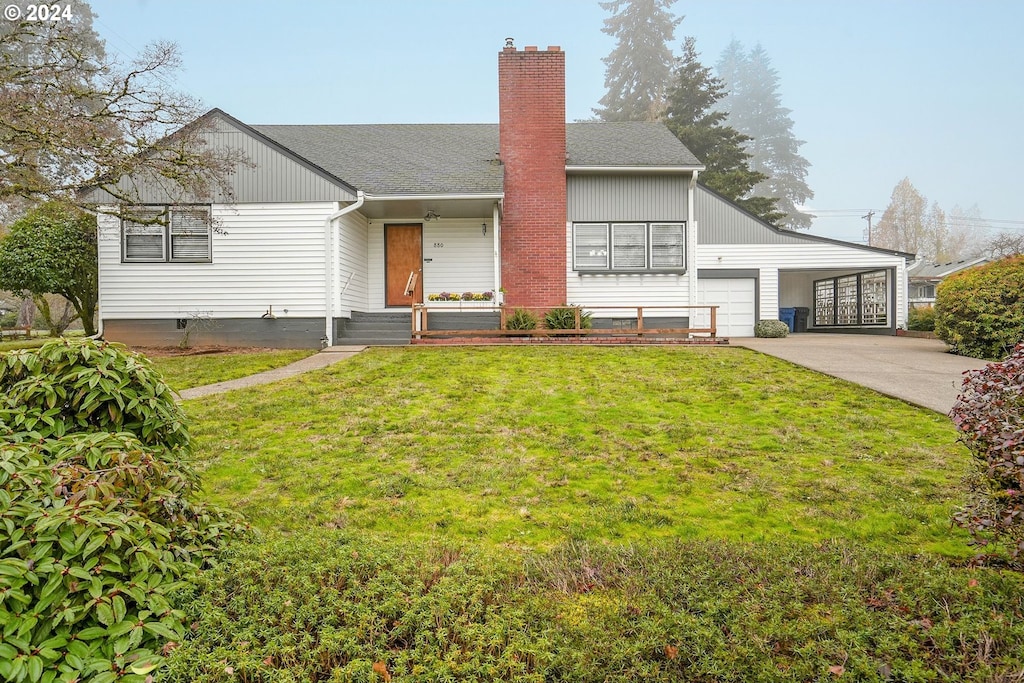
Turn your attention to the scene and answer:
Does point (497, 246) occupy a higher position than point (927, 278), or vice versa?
point (927, 278)

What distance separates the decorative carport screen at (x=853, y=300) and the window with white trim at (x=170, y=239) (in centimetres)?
2161

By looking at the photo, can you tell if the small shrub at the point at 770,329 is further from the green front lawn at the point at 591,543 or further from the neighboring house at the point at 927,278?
the neighboring house at the point at 927,278

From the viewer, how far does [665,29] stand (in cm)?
4331

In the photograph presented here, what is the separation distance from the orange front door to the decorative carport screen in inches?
657

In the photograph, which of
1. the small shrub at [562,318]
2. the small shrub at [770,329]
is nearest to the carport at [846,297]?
the small shrub at [770,329]

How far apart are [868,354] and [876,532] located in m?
9.12

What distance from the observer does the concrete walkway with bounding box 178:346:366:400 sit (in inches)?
305

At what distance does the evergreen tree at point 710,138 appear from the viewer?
94.5ft

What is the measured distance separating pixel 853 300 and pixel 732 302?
6676 mm

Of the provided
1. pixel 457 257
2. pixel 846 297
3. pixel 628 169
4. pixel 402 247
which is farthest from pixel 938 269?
pixel 402 247

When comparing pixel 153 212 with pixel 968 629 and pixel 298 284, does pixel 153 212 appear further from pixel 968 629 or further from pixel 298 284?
pixel 968 629

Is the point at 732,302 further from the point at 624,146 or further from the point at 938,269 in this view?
the point at 938,269

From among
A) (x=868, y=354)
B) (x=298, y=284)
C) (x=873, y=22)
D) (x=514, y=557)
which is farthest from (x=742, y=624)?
(x=873, y=22)

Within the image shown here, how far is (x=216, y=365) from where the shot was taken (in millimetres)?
9711
